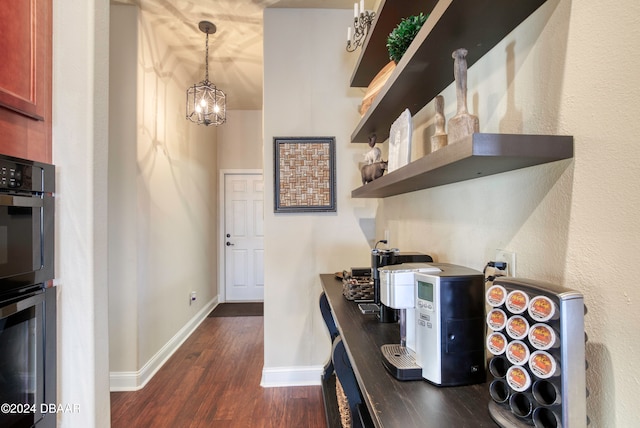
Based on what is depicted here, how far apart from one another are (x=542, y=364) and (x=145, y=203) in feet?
9.19

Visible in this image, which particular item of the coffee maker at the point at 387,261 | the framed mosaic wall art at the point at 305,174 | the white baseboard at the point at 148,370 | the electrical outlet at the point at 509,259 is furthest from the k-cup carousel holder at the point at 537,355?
the white baseboard at the point at 148,370

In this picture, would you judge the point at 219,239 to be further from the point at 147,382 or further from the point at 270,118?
the point at 270,118

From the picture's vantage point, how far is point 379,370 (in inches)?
33.5

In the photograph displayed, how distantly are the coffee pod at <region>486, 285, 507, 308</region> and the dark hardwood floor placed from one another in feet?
5.84

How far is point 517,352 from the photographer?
594mm

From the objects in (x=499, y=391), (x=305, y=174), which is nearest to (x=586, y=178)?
(x=499, y=391)

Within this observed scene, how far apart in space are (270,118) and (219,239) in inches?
113

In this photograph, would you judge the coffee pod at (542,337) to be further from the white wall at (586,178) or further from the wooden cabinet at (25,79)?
the wooden cabinet at (25,79)

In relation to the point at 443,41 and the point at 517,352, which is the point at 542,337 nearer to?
the point at 517,352

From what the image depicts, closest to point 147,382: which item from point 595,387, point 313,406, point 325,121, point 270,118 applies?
point 313,406

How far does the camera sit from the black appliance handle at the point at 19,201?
0.80 metres

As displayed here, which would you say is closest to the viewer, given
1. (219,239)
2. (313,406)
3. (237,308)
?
(313,406)

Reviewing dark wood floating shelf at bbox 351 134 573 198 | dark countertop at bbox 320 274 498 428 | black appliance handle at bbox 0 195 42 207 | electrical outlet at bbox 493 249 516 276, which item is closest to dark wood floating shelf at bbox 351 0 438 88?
dark wood floating shelf at bbox 351 134 573 198

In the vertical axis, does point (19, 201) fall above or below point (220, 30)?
below
